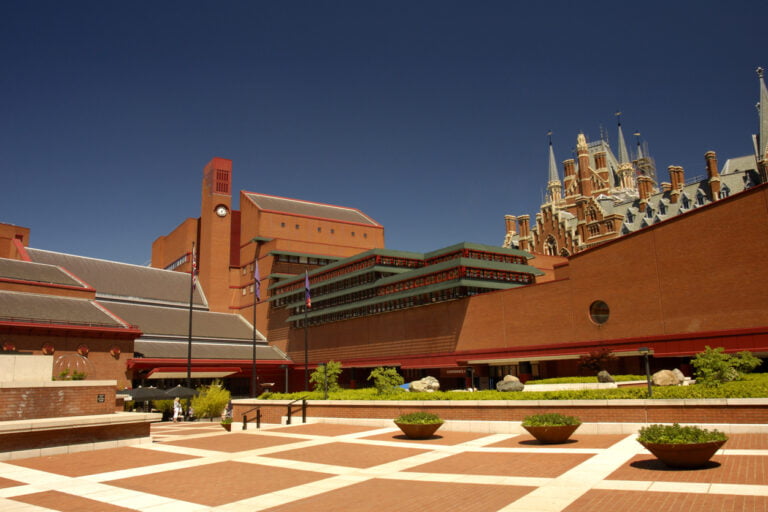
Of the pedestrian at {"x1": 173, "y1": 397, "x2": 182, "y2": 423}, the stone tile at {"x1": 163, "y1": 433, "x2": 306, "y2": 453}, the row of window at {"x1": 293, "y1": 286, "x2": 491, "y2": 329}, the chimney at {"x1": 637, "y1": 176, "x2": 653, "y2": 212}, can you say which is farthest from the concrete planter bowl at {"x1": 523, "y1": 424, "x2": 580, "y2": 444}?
the chimney at {"x1": 637, "y1": 176, "x2": 653, "y2": 212}

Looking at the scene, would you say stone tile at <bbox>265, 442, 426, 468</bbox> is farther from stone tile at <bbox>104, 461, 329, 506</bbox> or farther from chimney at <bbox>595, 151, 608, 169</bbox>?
chimney at <bbox>595, 151, 608, 169</bbox>

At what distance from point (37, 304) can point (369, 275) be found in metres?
31.3

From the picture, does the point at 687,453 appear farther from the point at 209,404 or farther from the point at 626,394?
the point at 209,404

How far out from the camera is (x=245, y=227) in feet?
269

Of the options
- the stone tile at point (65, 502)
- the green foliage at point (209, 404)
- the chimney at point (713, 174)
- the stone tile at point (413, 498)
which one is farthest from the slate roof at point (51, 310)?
the chimney at point (713, 174)

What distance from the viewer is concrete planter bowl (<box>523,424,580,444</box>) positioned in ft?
56.7

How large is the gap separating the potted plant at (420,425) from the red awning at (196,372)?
44.2m

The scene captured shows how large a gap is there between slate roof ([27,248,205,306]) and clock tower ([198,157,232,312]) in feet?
7.57

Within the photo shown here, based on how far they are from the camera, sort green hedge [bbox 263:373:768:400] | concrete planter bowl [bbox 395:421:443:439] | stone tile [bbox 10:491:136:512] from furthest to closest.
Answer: concrete planter bowl [bbox 395:421:443:439] < green hedge [bbox 263:373:768:400] < stone tile [bbox 10:491:136:512]

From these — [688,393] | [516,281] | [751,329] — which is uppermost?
[516,281]

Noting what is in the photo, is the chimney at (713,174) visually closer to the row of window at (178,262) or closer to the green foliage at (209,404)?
the green foliage at (209,404)

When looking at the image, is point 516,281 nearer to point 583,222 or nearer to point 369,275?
point 369,275

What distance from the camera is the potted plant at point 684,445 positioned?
1226 centimetres

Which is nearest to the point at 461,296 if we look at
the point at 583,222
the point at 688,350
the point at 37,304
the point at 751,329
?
the point at 688,350
